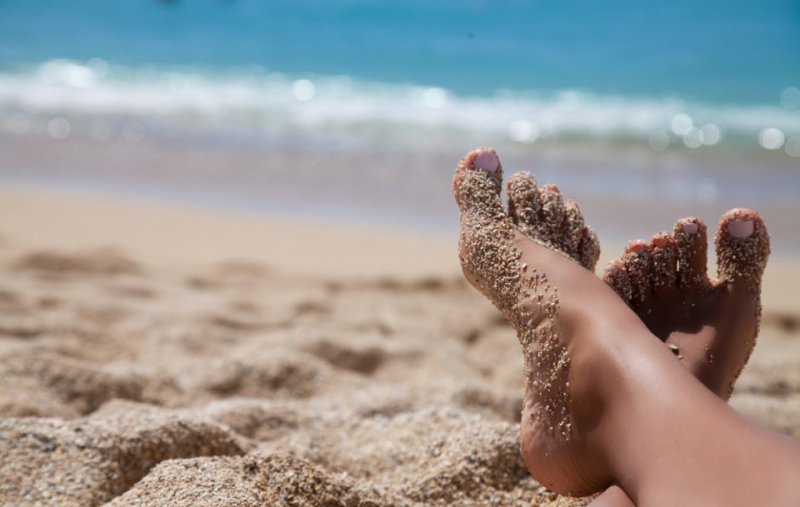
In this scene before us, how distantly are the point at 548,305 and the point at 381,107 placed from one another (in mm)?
7553

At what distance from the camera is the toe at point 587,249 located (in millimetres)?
2037

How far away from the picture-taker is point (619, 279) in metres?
1.85

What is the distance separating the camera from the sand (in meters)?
1.68

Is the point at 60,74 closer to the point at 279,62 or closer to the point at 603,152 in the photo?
the point at 279,62

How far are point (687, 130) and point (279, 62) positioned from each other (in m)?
6.18

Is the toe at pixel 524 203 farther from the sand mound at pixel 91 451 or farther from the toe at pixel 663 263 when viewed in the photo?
the sand mound at pixel 91 451

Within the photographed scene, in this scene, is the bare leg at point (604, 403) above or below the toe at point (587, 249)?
below

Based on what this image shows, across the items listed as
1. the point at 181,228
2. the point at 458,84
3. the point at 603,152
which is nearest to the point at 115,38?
the point at 458,84

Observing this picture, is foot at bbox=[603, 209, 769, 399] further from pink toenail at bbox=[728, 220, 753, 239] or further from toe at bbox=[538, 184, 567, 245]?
toe at bbox=[538, 184, 567, 245]

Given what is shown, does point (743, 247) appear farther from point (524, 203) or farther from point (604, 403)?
point (604, 403)

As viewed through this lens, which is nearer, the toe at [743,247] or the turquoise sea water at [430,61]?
the toe at [743,247]

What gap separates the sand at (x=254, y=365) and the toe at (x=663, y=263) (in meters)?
0.44

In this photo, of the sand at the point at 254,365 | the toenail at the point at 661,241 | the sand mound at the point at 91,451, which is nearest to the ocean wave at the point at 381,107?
the sand at the point at 254,365

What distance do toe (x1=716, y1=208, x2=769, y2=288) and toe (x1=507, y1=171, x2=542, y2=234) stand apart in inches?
16.2
